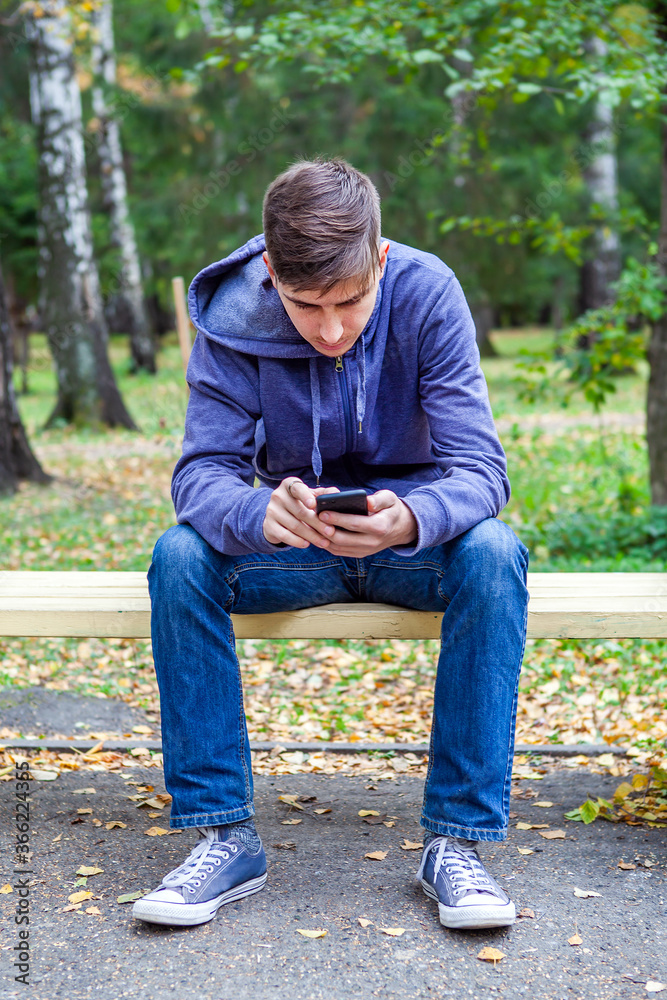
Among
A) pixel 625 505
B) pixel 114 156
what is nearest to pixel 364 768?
pixel 625 505

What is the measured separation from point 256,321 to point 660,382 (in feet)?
11.8

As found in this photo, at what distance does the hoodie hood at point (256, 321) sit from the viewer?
7.86 feet

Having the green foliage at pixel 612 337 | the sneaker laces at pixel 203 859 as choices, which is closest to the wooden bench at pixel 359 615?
the sneaker laces at pixel 203 859

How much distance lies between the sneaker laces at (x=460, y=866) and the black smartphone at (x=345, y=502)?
2.60ft

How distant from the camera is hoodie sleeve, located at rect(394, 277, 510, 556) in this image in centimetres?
219

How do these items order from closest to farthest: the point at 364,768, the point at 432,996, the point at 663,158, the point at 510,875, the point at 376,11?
the point at 432,996 → the point at 510,875 → the point at 364,768 → the point at 376,11 → the point at 663,158

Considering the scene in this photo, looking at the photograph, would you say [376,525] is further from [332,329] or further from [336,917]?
[336,917]

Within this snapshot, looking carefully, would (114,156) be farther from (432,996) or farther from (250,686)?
(432,996)

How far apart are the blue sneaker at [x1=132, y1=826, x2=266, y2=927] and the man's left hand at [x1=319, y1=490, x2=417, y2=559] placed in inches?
29.3

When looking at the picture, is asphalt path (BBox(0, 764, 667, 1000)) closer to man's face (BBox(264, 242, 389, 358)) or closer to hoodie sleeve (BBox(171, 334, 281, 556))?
hoodie sleeve (BBox(171, 334, 281, 556))

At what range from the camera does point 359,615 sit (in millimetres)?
2371

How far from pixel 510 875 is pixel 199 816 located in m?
0.80

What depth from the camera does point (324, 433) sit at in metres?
2.47

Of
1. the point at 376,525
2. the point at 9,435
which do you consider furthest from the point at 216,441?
the point at 9,435
